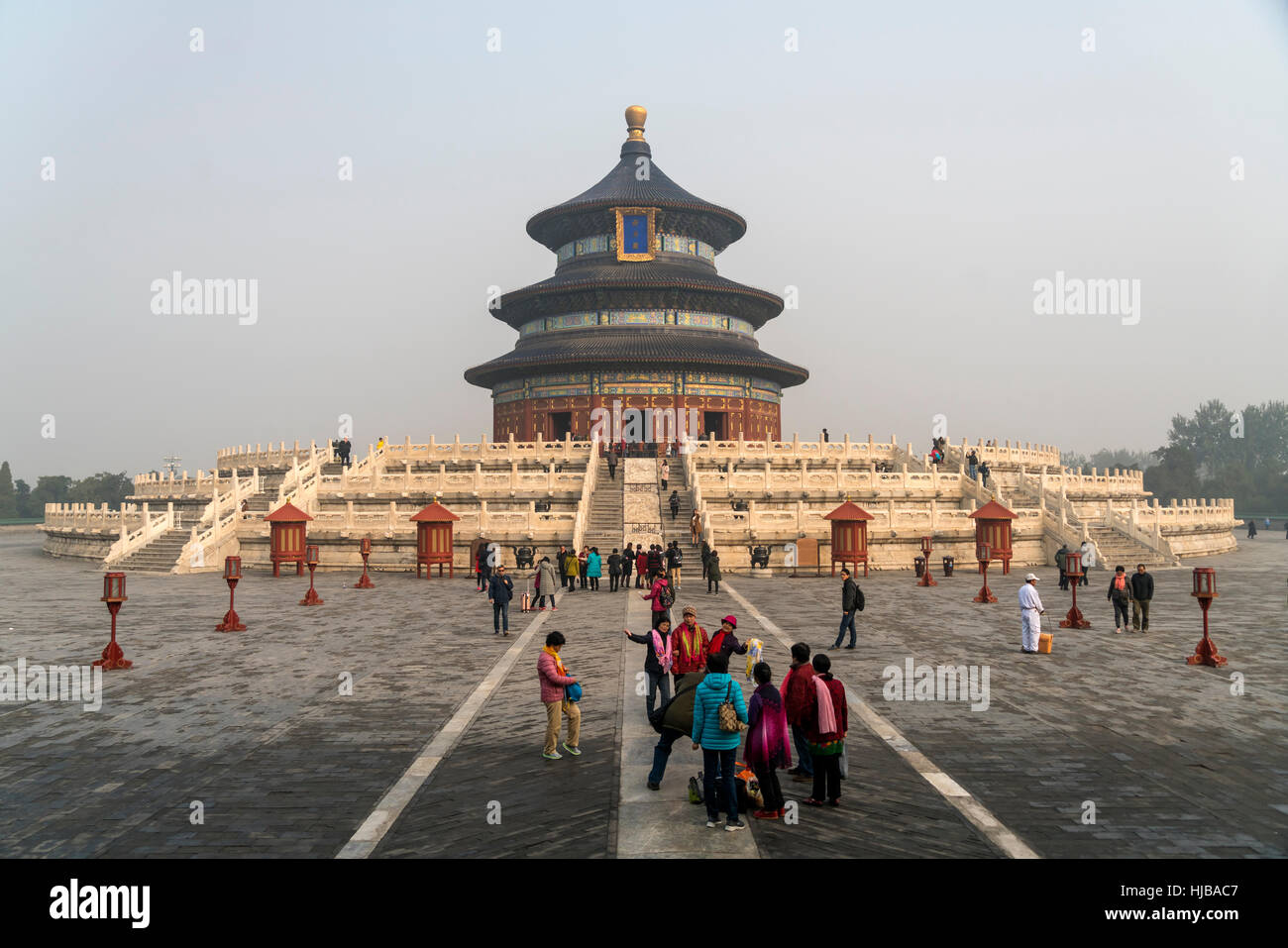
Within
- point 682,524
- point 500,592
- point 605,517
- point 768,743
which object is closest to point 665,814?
point 768,743

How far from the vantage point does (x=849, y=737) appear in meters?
9.93

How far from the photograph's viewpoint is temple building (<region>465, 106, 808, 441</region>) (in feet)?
161

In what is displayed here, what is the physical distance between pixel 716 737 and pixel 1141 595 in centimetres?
A: 1333

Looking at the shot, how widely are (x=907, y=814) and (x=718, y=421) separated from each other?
43531mm

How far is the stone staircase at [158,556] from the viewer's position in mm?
30375

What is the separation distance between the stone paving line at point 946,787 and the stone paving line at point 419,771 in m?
4.75

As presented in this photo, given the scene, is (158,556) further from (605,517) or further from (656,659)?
(656,659)

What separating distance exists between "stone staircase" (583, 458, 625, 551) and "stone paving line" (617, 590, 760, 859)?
17552 mm

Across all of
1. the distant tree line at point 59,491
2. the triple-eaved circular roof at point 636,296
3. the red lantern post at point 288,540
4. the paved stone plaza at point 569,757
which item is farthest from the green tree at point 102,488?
the paved stone plaza at point 569,757

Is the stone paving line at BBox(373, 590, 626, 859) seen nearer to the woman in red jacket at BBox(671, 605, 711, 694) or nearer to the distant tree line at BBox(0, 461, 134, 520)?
the woman in red jacket at BBox(671, 605, 711, 694)

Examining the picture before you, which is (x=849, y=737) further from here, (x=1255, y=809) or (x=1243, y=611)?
(x=1243, y=611)

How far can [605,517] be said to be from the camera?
30.2m

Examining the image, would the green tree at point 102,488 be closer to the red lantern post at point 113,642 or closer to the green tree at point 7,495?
the green tree at point 7,495

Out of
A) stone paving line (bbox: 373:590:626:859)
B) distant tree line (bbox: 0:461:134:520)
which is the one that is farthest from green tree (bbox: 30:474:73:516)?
stone paving line (bbox: 373:590:626:859)
